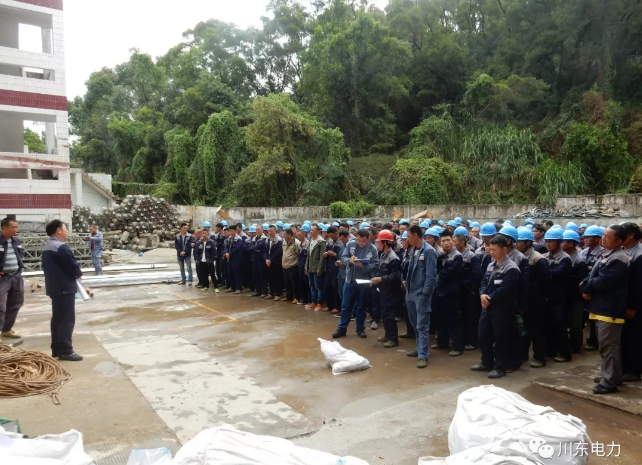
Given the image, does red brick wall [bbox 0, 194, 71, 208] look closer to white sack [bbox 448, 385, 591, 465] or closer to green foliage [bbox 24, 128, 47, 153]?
white sack [bbox 448, 385, 591, 465]

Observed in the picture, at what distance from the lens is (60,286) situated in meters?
6.24

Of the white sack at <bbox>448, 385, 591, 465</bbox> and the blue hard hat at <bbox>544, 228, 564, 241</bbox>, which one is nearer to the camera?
the white sack at <bbox>448, 385, 591, 465</bbox>

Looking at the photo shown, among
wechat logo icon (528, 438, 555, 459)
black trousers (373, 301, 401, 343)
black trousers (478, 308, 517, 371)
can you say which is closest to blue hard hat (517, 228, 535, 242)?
black trousers (478, 308, 517, 371)

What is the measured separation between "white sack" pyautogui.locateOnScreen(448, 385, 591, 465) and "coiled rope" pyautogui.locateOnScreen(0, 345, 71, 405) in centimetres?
411

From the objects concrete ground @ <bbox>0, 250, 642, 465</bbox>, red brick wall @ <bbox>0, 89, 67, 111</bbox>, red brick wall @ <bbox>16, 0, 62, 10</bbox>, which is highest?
red brick wall @ <bbox>16, 0, 62, 10</bbox>

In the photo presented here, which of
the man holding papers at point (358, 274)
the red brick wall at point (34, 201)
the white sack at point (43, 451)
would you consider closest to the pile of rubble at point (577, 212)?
the man holding papers at point (358, 274)

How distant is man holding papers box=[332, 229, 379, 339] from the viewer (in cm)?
727

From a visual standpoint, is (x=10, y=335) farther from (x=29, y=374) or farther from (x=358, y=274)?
(x=358, y=274)

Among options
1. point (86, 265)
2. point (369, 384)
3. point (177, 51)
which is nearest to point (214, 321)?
point (369, 384)

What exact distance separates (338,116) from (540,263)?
90.9 ft

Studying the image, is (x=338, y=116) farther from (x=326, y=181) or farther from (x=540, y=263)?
(x=540, y=263)

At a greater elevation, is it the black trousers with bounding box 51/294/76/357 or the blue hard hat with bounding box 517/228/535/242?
the blue hard hat with bounding box 517/228/535/242

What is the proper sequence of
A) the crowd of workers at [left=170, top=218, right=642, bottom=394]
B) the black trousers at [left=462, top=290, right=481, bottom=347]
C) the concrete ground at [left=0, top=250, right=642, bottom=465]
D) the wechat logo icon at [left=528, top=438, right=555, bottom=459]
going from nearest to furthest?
the wechat logo icon at [left=528, top=438, right=555, bottom=459], the concrete ground at [left=0, top=250, right=642, bottom=465], the crowd of workers at [left=170, top=218, right=642, bottom=394], the black trousers at [left=462, top=290, right=481, bottom=347]

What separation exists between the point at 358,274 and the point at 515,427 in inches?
179
